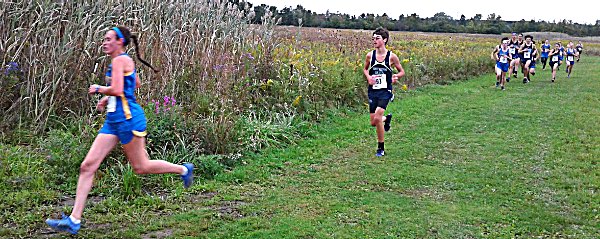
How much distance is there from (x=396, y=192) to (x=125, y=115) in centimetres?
317

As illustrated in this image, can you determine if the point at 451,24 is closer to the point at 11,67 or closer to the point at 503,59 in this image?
the point at 503,59

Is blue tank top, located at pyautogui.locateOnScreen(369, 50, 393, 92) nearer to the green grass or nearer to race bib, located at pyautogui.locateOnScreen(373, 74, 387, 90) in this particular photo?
race bib, located at pyautogui.locateOnScreen(373, 74, 387, 90)

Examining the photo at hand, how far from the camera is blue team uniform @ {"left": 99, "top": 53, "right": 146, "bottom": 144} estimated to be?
15.5 feet

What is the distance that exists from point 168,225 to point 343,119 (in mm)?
6514

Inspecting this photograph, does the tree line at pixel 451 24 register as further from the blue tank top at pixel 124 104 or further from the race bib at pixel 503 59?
the blue tank top at pixel 124 104

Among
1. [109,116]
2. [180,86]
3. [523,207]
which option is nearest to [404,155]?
[523,207]

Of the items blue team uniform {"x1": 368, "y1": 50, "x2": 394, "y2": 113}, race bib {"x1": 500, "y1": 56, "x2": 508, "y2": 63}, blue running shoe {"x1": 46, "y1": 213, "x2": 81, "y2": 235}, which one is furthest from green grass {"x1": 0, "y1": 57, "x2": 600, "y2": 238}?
race bib {"x1": 500, "y1": 56, "x2": 508, "y2": 63}

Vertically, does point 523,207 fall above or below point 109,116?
below

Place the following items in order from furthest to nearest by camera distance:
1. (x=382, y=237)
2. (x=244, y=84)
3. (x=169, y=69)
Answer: (x=244, y=84)
(x=169, y=69)
(x=382, y=237)

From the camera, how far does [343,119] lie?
1142cm

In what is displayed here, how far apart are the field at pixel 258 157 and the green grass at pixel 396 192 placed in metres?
0.02

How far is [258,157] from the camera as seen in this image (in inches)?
313

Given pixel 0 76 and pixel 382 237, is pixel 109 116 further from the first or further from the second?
pixel 0 76

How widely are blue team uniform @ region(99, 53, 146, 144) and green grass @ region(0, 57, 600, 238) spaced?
85 cm
